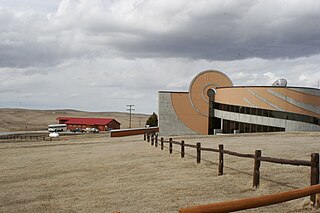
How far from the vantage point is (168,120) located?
183 feet

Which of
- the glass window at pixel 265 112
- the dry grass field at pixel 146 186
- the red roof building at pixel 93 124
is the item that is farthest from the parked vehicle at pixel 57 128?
the dry grass field at pixel 146 186

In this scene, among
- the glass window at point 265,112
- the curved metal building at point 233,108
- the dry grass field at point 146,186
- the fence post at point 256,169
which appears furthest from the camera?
the glass window at point 265,112

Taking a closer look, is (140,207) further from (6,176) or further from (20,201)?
(6,176)

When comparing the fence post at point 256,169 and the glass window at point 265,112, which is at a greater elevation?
the glass window at point 265,112

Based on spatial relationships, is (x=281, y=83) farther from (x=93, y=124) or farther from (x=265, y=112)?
(x=93, y=124)

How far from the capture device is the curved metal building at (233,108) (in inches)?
1949

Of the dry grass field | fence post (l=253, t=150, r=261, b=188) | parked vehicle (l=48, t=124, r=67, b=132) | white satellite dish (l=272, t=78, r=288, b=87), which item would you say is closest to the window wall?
white satellite dish (l=272, t=78, r=288, b=87)

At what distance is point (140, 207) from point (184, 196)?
1.44 m

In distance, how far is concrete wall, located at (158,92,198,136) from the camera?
5569cm

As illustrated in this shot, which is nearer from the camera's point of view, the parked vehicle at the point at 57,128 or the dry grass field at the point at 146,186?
the dry grass field at the point at 146,186

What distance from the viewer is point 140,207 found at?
10359mm

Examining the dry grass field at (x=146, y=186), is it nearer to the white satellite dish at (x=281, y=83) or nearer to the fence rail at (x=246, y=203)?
the fence rail at (x=246, y=203)

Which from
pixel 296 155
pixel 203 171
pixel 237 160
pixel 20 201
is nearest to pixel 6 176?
pixel 20 201

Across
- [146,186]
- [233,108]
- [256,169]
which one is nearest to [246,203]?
[256,169]
